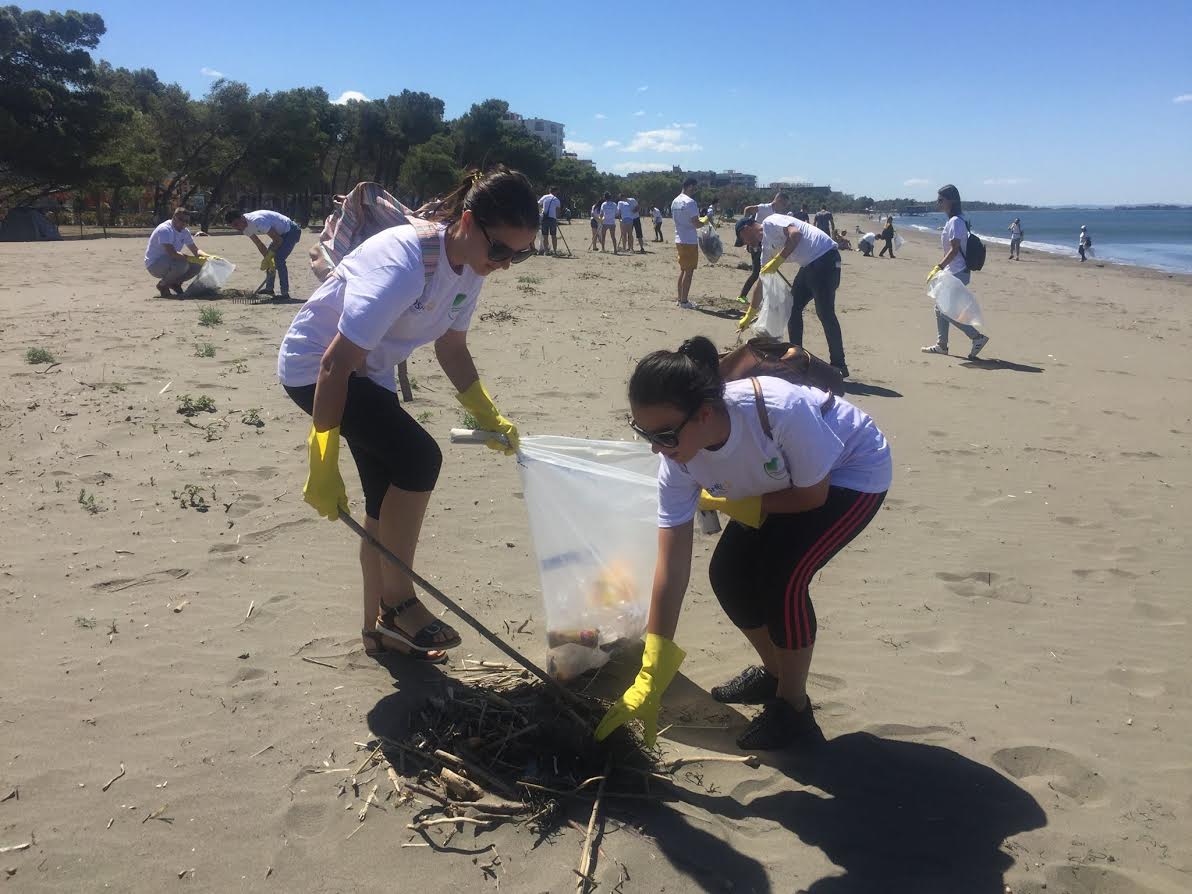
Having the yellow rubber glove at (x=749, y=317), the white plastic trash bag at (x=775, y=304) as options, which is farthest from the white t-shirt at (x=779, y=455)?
the yellow rubber glove at (x=749, y=317)

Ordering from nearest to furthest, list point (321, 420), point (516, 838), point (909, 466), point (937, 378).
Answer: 1. point (516, 838)
2. point (321, 420)
3. point (909, 466)
4. point (937, 378)

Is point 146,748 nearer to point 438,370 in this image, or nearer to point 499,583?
point 499,583

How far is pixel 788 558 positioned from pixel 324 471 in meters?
1.40

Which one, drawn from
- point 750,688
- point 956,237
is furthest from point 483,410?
point 956,237

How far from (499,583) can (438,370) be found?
12.7 ft

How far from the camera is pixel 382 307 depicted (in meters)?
2.29

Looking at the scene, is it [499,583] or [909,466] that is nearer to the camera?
[499,583]

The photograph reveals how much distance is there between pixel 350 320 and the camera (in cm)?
228

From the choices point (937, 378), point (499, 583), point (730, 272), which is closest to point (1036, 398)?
point (937, 378)

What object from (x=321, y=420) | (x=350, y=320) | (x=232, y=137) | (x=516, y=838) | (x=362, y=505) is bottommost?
(x=516, y=838)

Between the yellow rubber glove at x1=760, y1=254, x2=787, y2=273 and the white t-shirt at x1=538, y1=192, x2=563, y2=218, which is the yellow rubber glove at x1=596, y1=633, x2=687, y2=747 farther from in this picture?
the white t-shirt at x1=538, y1=192, x2=563, y2=218

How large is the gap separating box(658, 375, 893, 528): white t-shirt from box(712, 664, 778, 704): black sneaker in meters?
0.79

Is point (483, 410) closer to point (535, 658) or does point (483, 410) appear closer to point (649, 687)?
point (535, 658)

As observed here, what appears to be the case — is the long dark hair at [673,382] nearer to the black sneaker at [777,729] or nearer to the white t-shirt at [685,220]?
the black sneaker at [777,729]
